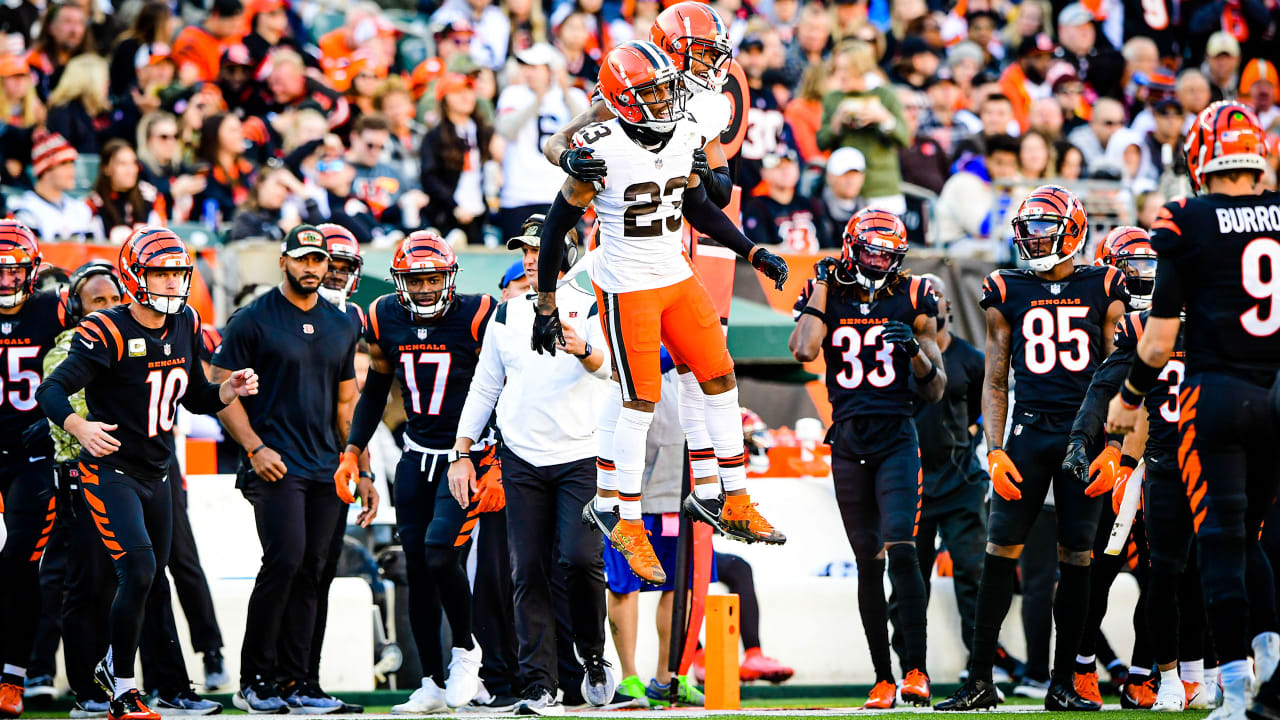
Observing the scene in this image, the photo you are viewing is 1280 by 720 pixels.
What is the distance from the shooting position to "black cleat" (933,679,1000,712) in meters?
8.16

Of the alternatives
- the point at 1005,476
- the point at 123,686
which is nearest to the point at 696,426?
the point at 1005,476

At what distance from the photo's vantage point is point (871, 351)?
8750mm

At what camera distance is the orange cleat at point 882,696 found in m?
8.40

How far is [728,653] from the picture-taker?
823 cm

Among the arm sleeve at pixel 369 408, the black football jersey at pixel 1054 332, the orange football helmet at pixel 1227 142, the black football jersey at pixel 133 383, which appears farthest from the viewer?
the arm sleeve at pixel 369 408

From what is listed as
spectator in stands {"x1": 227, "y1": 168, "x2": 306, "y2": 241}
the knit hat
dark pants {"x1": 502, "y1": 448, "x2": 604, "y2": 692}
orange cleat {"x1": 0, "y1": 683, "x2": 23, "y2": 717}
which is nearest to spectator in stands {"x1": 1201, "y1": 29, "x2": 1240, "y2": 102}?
spectator in stands {"x1": 227, "y1": 168, "x2": 306, "y2": 241}

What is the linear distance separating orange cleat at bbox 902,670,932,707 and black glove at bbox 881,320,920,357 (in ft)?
5.41

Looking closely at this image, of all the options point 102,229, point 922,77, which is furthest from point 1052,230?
point 922,77

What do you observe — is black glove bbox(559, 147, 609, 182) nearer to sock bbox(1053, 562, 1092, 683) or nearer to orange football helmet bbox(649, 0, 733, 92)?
orange football helmet bbox(649, 0, 733, 92)

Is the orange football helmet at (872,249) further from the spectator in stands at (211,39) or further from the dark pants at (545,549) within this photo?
the spectator in stands at (211,39)

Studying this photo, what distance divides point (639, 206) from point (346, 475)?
2.62 metres

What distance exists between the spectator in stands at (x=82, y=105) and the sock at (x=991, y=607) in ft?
28.4

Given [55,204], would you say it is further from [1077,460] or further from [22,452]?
[1077,460]

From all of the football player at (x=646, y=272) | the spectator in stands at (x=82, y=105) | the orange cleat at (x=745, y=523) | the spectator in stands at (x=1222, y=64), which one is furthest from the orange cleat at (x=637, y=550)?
the spectator in stands at (x=1222, y=64)
